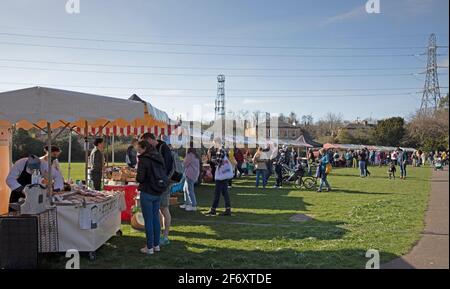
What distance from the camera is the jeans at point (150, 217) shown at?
6586 mm

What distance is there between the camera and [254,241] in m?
7.53

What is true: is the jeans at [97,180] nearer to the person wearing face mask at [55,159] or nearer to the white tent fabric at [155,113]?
the white tent fabric at [155,113]

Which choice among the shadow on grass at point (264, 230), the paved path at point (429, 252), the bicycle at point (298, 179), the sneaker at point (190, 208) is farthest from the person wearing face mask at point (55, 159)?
the bicycle at point (298, 179)

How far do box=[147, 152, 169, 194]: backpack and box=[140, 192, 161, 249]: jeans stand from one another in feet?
0.52

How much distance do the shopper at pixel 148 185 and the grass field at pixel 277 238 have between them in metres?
0.36

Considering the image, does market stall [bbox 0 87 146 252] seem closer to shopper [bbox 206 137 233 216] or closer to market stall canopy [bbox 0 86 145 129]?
market stall canopy [bbox 0 86 145 129]

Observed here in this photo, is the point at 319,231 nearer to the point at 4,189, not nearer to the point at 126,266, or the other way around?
the point at 126,266

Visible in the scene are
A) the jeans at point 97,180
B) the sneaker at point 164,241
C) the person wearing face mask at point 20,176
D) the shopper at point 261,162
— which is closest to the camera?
the person wearing face mask at point 20,176

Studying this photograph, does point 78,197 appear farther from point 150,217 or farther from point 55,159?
point 55,159

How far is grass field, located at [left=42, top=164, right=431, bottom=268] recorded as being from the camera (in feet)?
20.3

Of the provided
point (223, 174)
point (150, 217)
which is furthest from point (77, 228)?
point (223, 174)

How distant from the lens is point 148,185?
21.5 feet

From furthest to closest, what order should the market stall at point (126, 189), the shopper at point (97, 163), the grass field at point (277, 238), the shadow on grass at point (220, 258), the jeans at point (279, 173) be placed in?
the jeans at point (279, 173)
the shopper at point (97, 163)
the market stall at point (126, 189)
the grass field at point (277, 238)
the shadow on grass at point (220, 258)

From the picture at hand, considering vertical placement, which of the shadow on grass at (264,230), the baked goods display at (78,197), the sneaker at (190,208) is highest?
the baked goods display at (78,197)
